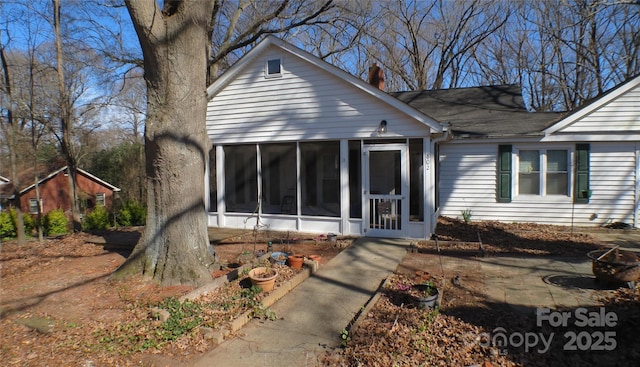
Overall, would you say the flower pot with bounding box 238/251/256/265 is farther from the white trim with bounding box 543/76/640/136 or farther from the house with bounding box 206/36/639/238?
the white trim with bounding box 543/76/640/136

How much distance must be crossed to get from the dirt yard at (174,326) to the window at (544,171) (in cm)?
587

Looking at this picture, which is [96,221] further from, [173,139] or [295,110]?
[173,139]

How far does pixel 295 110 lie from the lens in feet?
34.2

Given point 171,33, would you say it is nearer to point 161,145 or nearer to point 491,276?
point 161,145

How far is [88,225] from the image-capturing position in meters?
14.5

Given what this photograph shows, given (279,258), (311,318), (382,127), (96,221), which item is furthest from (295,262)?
(96,221)

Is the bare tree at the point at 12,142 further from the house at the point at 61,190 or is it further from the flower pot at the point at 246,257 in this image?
the house at the point at 61,190

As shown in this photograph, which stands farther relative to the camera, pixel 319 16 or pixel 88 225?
pixel 319 16

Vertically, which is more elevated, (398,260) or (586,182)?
(586,182)

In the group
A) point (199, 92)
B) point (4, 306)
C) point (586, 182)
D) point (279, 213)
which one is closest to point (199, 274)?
point (4, 306)

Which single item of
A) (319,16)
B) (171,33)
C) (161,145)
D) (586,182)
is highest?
(319,16)

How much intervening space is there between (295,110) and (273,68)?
4.49ft

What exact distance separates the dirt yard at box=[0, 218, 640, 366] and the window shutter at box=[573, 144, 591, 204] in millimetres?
6262

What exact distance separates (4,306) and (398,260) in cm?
646
